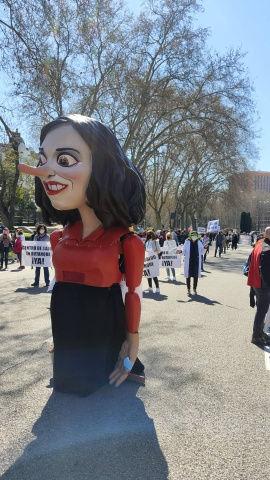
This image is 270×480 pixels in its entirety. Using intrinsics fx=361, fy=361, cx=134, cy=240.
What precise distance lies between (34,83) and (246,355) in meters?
10.5

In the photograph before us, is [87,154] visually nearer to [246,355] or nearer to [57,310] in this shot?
[57,310]

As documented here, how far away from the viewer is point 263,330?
5039mm

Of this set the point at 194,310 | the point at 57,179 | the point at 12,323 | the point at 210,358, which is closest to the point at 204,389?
the point at 210,358

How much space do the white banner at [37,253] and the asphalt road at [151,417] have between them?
4.06 m

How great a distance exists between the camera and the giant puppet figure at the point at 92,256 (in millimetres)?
2445

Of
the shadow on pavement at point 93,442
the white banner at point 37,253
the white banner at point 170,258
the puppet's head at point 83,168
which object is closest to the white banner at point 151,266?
the white banner at point 170,258

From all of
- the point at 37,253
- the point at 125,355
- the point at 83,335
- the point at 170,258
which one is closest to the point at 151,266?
the point at 170,258

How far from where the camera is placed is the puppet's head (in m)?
2.41

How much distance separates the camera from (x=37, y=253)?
8.73m

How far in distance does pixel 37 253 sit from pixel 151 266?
9.10 feet

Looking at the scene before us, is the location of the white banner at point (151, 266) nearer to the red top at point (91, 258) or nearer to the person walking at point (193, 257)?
the person walking at point (193, 257)

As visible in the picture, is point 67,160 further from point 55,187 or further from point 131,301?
point 131,301

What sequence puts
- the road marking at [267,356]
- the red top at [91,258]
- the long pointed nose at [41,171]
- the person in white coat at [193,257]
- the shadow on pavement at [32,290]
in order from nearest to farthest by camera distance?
the long pointed nose at [41,171] → the red top at [91,258] → the road marking at [267,356] → the shadow on pavement at [32,290] → the person in white coat at [193,257]

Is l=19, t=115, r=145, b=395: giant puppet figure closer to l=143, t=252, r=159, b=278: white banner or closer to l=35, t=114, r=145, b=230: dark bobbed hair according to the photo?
l=35, t=114, r=145, b=230: dark bobbed hair
